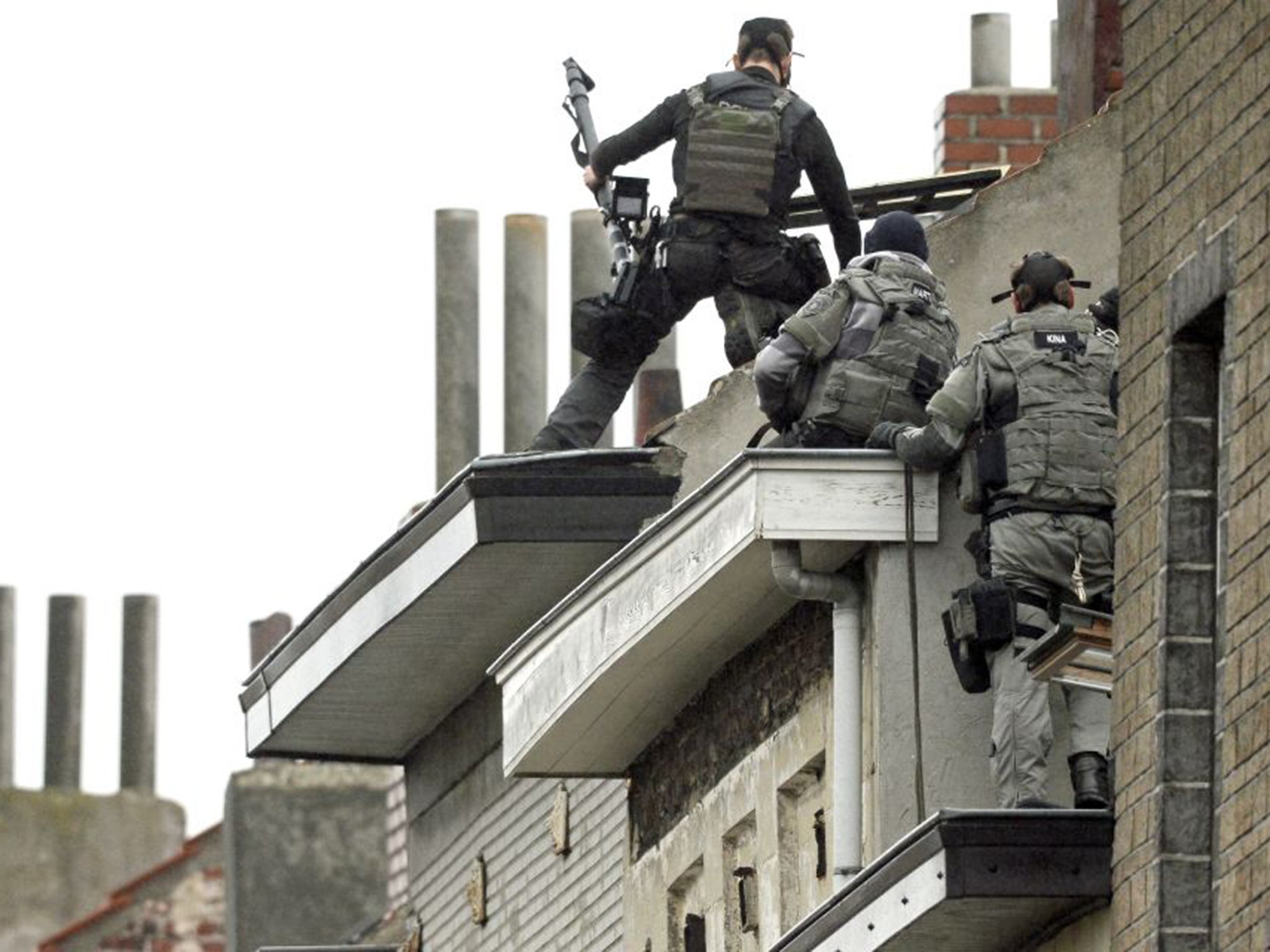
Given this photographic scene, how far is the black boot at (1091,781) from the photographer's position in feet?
51.2

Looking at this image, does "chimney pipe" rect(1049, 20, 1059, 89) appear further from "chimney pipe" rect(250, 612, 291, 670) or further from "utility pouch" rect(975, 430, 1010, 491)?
"chimney pipe" rect(250, 612, 291, 670)

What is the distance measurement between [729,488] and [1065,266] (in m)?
1.70

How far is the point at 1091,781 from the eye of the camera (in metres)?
15.7

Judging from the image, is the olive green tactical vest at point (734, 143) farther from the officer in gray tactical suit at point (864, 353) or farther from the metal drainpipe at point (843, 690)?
the metal drainpipe at point (843, 690)

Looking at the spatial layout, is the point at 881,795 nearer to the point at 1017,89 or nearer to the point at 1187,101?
the point at 1187,101

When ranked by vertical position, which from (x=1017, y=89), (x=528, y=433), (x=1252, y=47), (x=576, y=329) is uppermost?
(x=528, y=433)

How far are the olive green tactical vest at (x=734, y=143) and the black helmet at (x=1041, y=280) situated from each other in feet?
9.82

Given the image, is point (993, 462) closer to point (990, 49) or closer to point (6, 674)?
point (990, 49)

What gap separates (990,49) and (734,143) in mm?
9079

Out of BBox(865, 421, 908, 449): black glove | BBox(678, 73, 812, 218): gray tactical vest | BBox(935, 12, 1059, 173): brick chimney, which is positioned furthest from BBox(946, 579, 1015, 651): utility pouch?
BBox(935, 12, 1059, 173): brick chimney

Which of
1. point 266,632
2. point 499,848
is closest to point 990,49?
point 499,848

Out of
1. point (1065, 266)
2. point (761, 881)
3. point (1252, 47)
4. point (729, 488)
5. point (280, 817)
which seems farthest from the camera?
point (280, 817)

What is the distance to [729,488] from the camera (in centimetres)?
1752

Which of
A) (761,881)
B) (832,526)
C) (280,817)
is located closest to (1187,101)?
(832,526)
